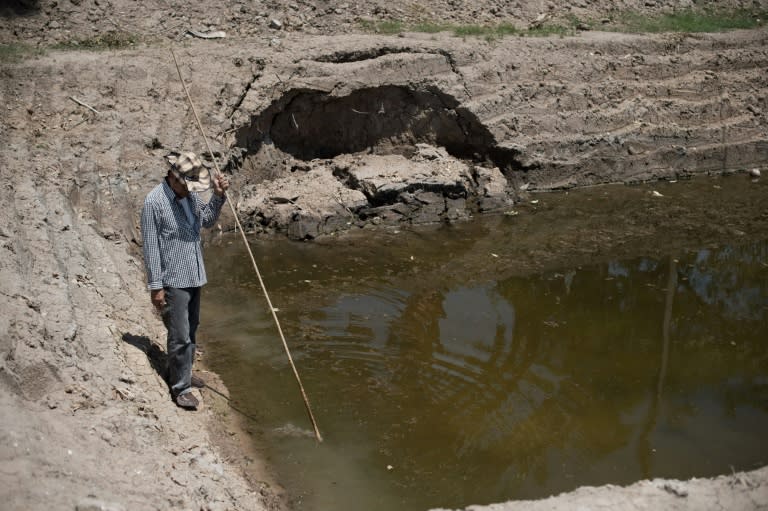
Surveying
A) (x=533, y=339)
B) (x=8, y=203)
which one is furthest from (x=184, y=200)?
(x=533, y=339)

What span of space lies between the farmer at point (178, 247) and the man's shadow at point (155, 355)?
248mm

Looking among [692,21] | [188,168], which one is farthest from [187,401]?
[692,21]

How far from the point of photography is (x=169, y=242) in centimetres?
598

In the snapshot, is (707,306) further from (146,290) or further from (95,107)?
(95,107)

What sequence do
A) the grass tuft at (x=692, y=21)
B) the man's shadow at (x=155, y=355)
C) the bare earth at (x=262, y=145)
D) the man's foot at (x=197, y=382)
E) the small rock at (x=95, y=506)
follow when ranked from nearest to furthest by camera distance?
1. the small rock at (x=95, y=506)
2. the bare earth at (x=262, y=145)
3. the man's shadow at (x=155, y=355)
4. the man's foot at (x=197, y=382)
5. the grass tuft at (x=692, y=21)

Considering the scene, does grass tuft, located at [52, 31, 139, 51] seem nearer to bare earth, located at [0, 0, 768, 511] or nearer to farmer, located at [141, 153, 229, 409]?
bare earth, located at [0, 0, 768, 511]

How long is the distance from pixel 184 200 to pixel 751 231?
824 centimetres

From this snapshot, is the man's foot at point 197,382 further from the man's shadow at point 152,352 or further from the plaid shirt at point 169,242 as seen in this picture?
the plaid shirt at point 169,242

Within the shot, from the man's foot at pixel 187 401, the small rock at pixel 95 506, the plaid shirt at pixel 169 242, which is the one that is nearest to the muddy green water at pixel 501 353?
the man's foot at pixel 187 401

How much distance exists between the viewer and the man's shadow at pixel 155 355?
254 inches

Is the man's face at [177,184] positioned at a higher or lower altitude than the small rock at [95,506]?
higher

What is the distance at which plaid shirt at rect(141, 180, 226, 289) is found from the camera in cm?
590

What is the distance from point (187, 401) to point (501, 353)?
3.10m

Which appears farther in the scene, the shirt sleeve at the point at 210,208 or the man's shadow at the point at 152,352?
the man's shadow at the point at 152,352
